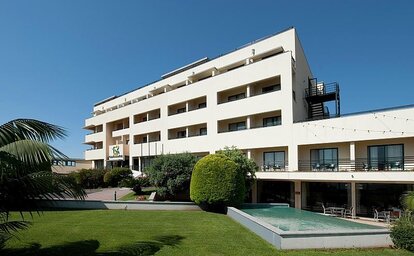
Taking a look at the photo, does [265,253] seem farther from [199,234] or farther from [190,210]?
[190,210]

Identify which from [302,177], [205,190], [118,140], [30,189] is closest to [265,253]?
[30,189]

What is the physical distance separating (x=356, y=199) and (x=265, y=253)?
1590cm

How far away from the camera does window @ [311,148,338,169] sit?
23769mm

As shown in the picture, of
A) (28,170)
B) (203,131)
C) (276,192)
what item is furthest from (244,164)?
(28,170)

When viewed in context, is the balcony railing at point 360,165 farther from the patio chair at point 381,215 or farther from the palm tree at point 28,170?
the palm tree at point 28,170

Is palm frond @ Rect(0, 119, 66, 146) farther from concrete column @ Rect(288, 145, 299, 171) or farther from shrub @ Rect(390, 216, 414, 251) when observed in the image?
concrete column @ Rect(288, 145, 299, 171)

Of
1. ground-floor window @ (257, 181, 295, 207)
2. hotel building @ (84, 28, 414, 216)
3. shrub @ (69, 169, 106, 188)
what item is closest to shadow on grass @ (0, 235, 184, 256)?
hotel building @ (84, 28, 414, 216)

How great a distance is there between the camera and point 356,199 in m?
23.0

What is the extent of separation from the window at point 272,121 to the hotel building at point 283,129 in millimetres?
90

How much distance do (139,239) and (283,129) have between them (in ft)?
55.4

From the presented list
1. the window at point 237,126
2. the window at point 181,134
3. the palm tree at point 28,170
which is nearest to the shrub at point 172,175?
the window at point 237,126

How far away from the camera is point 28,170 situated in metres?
7.20

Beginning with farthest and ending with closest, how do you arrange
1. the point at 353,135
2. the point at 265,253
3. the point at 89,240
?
the point at 353,135 < the point at 89,240 < the point at 265,253

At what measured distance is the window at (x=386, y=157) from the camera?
2098 cm
